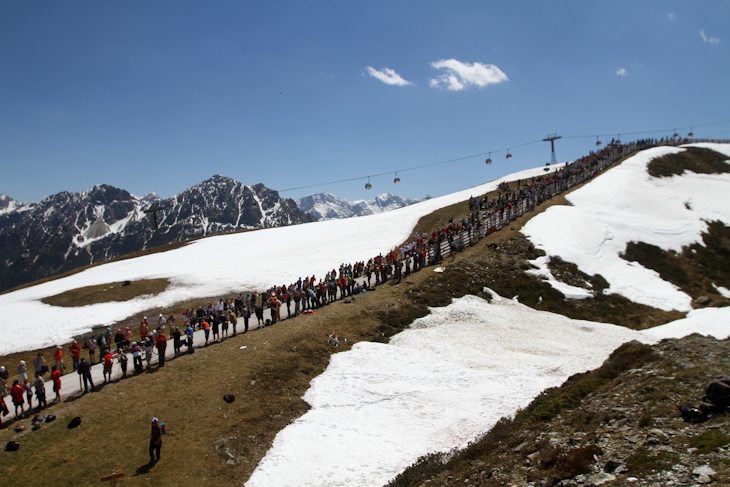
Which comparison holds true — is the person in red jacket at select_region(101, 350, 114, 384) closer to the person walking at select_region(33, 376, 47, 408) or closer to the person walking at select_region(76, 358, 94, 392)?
the person walking at select_region(76, 358, 94, 392)

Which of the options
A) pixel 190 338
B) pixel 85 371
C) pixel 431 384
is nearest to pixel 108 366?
pixel 85 371

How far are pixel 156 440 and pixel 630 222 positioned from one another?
174 ft

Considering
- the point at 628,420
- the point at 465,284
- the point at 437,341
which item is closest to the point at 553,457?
the point at 628,420

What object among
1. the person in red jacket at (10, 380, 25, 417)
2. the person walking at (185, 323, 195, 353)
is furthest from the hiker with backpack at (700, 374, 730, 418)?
the person in red jacket at (10, 380, 25, 417)

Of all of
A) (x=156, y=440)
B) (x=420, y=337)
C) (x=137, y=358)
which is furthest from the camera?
(x=420, y=337)

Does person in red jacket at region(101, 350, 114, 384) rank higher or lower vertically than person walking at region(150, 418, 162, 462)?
higher

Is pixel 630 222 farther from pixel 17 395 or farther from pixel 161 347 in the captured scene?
pixel 17 395

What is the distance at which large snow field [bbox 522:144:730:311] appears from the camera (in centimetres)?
3631

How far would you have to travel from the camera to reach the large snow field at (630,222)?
36.3 m

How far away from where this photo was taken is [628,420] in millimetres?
10516

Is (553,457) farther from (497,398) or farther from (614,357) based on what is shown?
(614,357)

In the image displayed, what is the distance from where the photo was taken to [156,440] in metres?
13.7

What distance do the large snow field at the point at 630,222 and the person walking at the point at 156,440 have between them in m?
32.1

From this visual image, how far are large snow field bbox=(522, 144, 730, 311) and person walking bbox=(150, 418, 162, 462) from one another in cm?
3212
